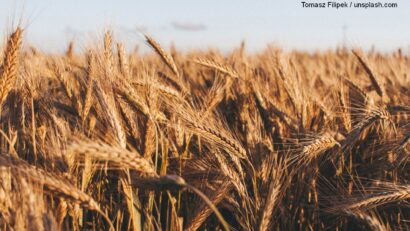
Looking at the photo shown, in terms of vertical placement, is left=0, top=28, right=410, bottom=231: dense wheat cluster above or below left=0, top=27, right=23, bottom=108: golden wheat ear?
below

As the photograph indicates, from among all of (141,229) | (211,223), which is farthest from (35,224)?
(211,223)

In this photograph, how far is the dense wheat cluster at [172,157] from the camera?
1.52m

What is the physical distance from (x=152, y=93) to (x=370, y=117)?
44.7 inches

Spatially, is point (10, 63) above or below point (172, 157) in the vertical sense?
above

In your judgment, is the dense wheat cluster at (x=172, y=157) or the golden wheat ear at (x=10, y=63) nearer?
the dense wheat cluster at (x=172, y=157)

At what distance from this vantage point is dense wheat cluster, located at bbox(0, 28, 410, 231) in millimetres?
1519

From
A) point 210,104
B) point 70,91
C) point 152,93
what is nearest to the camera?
point 152,93

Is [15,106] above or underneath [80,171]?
above

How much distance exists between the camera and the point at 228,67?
3350 mm

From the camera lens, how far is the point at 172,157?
229cm

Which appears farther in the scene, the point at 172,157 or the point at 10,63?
the point at 172,157

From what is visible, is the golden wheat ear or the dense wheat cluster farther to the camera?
the golden wheat ear

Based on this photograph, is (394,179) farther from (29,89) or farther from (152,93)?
(29,89)

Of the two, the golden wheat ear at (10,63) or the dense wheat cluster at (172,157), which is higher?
the golden wheat ear at (10,63)
